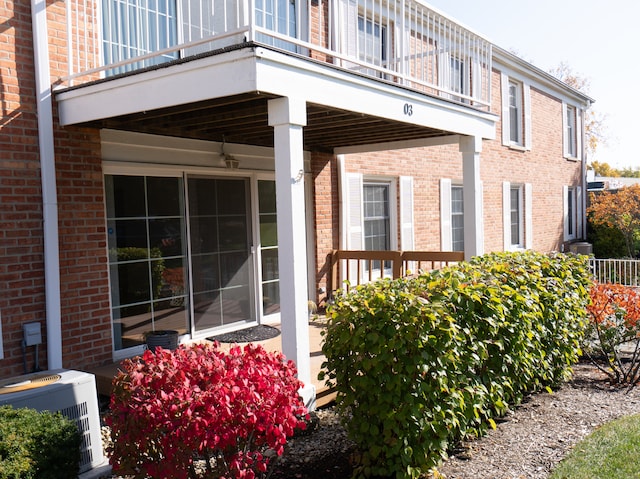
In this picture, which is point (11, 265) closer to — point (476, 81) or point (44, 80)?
point (44, 80)

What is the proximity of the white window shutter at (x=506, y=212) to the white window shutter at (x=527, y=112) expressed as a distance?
5.32 feet

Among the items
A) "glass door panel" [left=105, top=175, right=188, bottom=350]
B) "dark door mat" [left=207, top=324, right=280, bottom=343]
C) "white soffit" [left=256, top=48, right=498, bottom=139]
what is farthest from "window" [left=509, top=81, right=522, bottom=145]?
"glass door panel" [left=105, top=175, right=188, bottom=350]

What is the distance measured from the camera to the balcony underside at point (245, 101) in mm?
4398

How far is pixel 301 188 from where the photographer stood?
469 cm

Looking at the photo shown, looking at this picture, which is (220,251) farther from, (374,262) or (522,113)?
(522,113)

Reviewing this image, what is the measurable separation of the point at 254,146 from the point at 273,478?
4526 mm

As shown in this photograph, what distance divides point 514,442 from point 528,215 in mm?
10774

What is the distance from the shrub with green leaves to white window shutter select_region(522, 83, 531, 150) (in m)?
12.9

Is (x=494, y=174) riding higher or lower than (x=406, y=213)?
higher

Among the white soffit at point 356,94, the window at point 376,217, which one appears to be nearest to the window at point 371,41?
the window at point 376,217

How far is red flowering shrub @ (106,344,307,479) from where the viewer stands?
288cm

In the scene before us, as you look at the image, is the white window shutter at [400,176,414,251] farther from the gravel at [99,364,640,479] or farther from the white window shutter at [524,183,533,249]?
the white window shutter at [524,183,533,249]

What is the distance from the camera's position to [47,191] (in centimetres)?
512

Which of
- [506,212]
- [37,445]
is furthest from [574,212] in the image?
[37,445]
